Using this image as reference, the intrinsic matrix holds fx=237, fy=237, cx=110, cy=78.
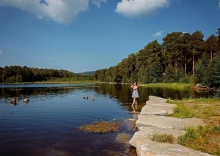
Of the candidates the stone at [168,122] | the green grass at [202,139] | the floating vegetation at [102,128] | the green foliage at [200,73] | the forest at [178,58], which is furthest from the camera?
the forest at [178,58]

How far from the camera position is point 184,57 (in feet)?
324

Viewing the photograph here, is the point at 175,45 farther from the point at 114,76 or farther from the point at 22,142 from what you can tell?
the point at 22,142

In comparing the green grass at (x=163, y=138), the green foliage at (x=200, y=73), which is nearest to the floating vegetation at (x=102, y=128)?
the green grass at (x=163, y=138)

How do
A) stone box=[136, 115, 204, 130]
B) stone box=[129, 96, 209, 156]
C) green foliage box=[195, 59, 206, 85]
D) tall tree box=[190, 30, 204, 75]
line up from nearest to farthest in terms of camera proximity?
1. stone box=[129, 96, 209, 156]
2. stone box=[136, 115, 204, 130]
3. green foliage box=[195, 59, 206, 85]
4. tall tree box=[190, 30, 204, 75]

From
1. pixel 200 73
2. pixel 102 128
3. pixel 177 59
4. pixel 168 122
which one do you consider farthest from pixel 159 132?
pixel 177 59

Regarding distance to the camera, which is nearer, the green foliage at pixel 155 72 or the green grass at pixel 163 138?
the green grass at pixel 163 138

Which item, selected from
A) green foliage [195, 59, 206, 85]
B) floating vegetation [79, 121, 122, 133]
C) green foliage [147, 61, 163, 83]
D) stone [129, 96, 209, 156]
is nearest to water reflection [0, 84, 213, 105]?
green foliage [195, 59, 206, 85]

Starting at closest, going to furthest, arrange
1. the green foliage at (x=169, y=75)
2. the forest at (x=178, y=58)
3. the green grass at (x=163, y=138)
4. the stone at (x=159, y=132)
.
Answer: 1. the stone at (x=159, y=132)
2. the green grass at (x=163, y=138)
3. the forest at (x=178, y=58)
4. the green foliage at (x=169, y=75)

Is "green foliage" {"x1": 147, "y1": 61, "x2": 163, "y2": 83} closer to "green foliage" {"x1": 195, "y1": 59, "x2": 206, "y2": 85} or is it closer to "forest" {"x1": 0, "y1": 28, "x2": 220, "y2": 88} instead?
"forest" {"x1": 0, "y1": 28, "x2": 220, "y2": 88}

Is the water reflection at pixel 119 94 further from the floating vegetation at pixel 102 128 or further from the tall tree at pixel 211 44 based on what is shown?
the tall tree at pixel 211 44

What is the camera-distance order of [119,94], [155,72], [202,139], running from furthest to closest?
[155,72] → [119,94] → [202,139]

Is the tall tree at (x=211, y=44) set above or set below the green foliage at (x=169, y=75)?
above

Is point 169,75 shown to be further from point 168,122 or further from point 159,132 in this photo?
point 159,132

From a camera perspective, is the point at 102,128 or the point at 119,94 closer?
the point at 102,128
